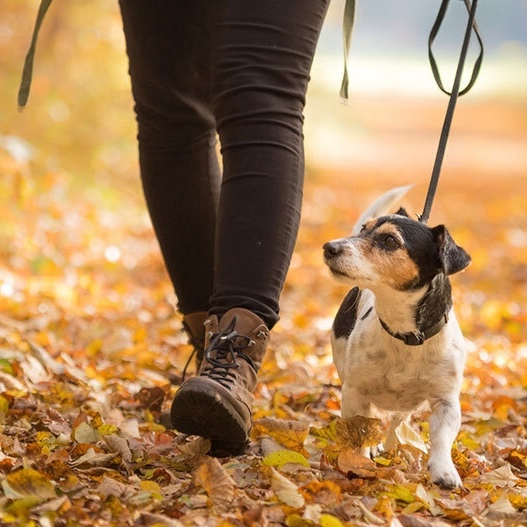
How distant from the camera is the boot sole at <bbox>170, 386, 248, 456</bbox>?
2.42m

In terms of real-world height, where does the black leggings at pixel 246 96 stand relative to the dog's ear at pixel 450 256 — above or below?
above

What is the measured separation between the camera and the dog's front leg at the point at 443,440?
2.58 m

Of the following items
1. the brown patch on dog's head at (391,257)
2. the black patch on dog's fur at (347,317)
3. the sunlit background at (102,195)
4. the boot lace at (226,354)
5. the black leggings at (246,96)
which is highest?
the black leggings at (246,96)

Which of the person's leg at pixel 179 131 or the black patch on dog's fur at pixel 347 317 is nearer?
the person's leg at pixel 179 131

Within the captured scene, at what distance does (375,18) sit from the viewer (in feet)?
139

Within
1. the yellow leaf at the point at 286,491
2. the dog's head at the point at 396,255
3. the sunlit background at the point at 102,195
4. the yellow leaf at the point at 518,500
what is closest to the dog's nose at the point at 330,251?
the dog's head at the point at 396,255

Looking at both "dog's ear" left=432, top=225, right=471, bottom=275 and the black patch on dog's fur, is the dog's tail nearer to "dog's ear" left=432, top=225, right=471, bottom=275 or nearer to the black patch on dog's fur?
the black patch on dog's fur

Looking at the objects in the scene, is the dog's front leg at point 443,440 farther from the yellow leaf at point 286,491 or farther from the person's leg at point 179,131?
the person's leg at point 179,131

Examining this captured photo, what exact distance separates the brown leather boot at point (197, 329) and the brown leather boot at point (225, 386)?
576mm

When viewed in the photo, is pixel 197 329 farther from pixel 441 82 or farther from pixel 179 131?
pixel 441 82

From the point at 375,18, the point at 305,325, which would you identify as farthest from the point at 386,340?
the point at 375,18

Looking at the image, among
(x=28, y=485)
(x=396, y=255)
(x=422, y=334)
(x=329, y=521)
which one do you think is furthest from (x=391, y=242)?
(x=28, y=485)

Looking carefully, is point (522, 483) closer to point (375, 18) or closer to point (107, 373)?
point (107, 373)

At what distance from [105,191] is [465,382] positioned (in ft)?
16.5
